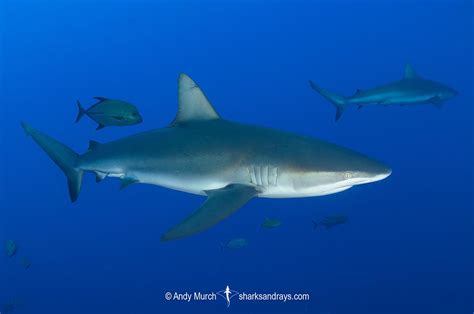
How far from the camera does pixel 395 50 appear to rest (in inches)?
1468

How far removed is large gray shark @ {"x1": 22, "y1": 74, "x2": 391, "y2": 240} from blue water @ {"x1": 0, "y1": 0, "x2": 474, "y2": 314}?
10.1 metres

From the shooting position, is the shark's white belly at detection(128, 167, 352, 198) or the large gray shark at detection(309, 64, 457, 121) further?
the large gray shark at detection(309, 64, 457, 121)

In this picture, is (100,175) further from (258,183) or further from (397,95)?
(397,95)

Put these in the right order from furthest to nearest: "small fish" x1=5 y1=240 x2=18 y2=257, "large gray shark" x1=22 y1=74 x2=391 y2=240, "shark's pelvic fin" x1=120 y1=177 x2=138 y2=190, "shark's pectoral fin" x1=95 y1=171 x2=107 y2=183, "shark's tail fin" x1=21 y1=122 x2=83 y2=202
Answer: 1. "small fish" x1=5 y1=240 x2=18 y2=257
2. "shark's tail fin" x1=21 y1=122 x2=83 y2=202
3. "shark's pectoral fin" x1=95 y1=171 x2=107 y2=183
4. "shark's pelvic fin" x1=120 y1=177 x2=138 y2=190
5. "large gray shark" x1=22 y1=74 x2=391 y2=240

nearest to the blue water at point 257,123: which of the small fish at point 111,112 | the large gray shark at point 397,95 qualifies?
the large gray shark at point 397,95

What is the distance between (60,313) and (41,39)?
3052 centimetres

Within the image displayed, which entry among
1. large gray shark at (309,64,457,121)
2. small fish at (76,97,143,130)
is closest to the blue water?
large gray shark at (309,64,457,121)

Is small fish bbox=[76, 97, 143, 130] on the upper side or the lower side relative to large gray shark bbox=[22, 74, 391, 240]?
upper

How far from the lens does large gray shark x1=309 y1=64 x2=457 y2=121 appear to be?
7.69 meters

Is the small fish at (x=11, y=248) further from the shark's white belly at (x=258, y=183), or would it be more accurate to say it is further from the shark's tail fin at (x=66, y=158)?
the shark's white belly at (x=258, y=183)

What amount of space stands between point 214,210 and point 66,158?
7.09 ft

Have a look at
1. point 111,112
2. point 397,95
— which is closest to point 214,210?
point 111,112

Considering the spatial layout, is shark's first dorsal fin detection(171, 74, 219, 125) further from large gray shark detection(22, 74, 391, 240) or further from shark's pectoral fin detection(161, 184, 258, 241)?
shark's pectoral fin detection(161, 184, 258, 241)

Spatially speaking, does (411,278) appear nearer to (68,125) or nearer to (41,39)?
(68,125)
